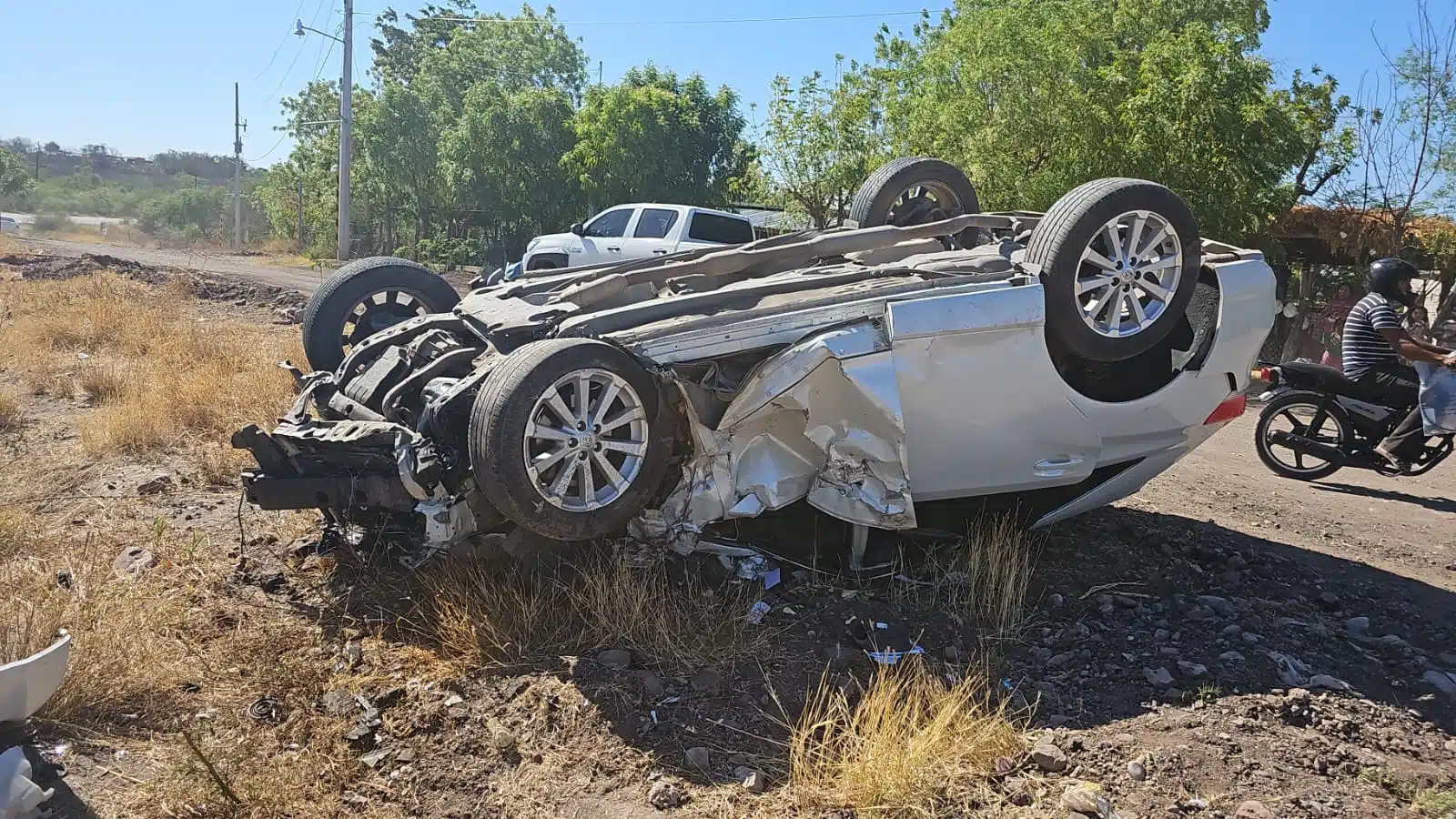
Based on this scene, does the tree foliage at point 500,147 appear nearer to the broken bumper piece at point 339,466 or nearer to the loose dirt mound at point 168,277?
the loose dirt mound at point 168,277

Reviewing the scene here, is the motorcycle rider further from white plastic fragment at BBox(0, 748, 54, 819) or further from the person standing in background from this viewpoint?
white plastic fragment at BBox(0, 748, 54, 819)

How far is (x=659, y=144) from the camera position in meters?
23.6

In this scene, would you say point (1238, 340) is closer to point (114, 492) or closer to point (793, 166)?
point (114, 492)

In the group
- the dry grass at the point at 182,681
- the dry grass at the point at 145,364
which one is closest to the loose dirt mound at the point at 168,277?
the dry grass at the point at 145,364

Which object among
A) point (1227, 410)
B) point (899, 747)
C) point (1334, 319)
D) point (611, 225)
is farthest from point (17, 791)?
point (1334, 319)

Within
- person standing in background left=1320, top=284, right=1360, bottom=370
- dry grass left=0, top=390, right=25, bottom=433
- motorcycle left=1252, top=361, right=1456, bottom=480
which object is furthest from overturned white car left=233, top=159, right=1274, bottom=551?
person standing in background left=1320, top=284, right=1360, bottom=370

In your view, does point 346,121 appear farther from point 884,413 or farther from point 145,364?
point 884,413

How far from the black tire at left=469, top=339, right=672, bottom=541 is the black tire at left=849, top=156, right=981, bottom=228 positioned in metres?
2.64

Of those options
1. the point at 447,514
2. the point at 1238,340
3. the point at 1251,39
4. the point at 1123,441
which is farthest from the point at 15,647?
the point at 1251,39

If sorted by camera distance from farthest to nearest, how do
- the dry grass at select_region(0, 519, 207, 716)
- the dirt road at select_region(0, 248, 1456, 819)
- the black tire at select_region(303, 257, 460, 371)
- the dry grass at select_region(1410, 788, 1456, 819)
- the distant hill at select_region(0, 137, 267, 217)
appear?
the distant hill at select_region(0, 137, 267, 217), the black tire at select_region(303, 257, 460, 371), the dry grass at select_region(0, 519, 207, 716), the dirt road at select_region(0, 248, 1456, 819), the dry grass at select_region(1410, 788, 1456, 819)

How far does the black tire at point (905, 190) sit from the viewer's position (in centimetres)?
607

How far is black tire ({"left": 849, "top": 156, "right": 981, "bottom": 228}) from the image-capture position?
6.07 meters

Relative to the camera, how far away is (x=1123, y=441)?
4.72 metres

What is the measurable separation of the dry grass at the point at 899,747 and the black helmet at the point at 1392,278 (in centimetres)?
520
